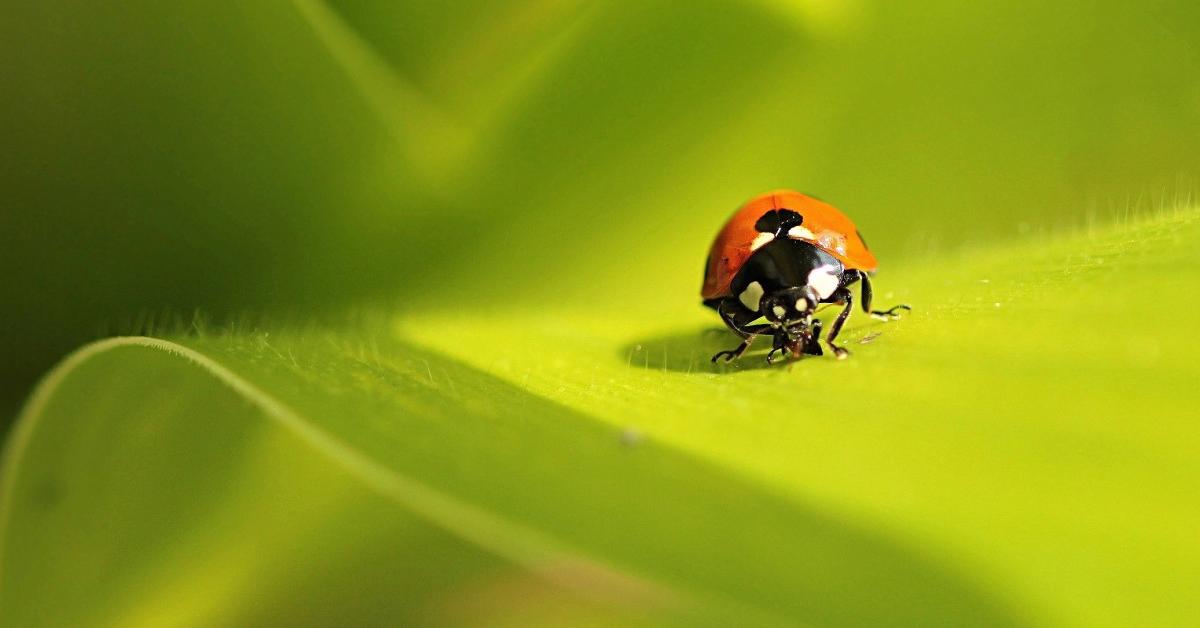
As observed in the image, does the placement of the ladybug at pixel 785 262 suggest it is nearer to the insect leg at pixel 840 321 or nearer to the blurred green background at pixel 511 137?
the insect leg at pixel 840 321

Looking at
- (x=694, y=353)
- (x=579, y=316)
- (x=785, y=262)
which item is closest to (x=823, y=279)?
(x=785, y=262)

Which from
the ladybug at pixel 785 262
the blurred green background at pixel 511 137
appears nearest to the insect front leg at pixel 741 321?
the ladybug at pixel 785 262

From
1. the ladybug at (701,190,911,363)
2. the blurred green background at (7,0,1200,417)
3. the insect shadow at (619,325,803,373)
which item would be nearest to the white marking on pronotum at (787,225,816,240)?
the ladybug at (701,190,911,363)

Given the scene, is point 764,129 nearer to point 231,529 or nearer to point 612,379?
point 612,379

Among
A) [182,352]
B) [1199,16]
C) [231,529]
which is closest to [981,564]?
[182,352]

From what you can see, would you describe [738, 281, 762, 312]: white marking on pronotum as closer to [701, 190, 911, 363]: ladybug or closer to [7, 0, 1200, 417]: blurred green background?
[701, 190, 911, 363]: ladybug

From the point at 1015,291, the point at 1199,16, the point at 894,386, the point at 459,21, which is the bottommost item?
the point at 894,386
